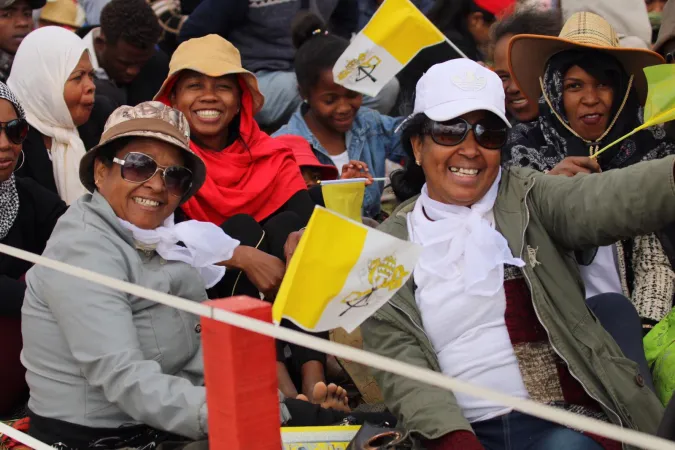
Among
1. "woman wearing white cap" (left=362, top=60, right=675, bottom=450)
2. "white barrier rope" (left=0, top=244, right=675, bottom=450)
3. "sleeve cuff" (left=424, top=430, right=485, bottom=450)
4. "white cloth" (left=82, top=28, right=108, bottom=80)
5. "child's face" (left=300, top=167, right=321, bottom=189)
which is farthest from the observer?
"white cloth" (left=82, top=28, right=108, bottom=80)

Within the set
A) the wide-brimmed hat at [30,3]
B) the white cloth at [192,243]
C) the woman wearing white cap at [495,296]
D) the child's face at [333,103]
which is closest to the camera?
the woman wearing white cap at [495,296]

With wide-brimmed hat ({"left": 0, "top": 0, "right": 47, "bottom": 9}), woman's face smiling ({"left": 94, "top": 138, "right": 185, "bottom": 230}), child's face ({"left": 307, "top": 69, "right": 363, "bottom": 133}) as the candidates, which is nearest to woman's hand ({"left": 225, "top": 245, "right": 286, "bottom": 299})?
woman's face smiling ({"left": 94, "top": 138, "right": 185, "bottom": 230})

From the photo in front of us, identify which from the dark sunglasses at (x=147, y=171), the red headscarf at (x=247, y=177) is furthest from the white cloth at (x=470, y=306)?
the red headscarf at (x=247, y=177)

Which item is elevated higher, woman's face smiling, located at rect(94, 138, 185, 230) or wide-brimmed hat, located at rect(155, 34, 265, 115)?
wide-brimmed hat, located at rect(155, 34, 265, 115)

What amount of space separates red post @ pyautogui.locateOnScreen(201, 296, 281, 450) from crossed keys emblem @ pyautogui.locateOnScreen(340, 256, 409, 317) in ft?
0.82

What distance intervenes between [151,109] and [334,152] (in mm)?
2239

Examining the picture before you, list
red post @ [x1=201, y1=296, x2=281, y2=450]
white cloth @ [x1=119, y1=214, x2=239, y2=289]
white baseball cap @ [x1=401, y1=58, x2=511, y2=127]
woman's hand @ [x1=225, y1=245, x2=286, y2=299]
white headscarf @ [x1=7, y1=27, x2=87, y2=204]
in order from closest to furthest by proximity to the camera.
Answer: red post @ [x1=201, y1=296, x2=281, y2=450]
white baseball cap @ [x1=401, y1=58, x2=511, y2=127]
white cloth @ [x1=119, y1=214, x2=239, y2=289]
woman's hand @ [x1=225, y1=245, x2=286, y2=299]
white headscarf @ [x1=7, y1=27, x2=87, y2=204]

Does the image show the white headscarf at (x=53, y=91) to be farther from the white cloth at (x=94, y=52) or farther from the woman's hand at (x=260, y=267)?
the woman's hand at (x=260, y=267)

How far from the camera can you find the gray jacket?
3336 mm

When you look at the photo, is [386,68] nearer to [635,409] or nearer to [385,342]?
[385,342]

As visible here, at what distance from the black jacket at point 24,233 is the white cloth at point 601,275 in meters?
2.35

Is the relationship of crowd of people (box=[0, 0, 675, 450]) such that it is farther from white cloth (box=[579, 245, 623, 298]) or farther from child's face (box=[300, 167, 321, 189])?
child's face (box=[300, 167, 321, 189])

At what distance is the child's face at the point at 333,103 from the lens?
239 inches

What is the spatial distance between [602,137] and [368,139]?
177cm
